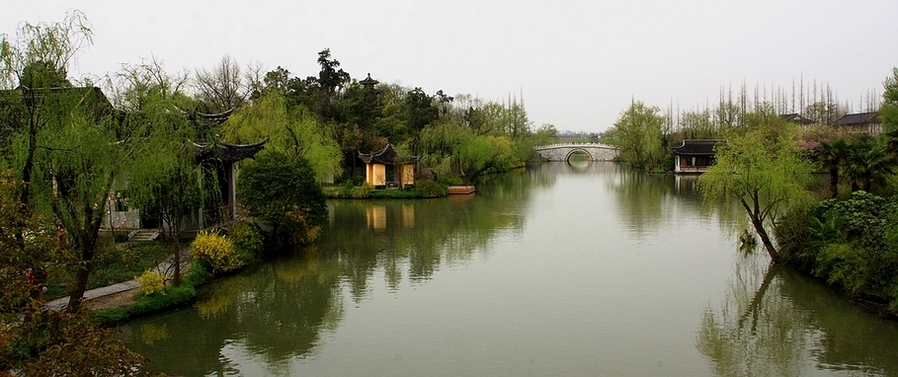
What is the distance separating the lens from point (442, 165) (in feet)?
116

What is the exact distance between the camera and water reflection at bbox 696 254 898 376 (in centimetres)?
883

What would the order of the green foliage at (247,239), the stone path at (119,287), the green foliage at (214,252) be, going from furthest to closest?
the green foliage at (247,239) < the green foliage at (214,252) < the stone path at (119,287)

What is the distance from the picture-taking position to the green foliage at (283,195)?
15.9 metres

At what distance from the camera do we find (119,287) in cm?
1138

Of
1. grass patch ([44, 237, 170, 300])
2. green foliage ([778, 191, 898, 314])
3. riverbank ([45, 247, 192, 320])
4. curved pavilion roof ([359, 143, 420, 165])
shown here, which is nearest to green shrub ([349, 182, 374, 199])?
curved pavilion roof ([359, 143, 420, 165])

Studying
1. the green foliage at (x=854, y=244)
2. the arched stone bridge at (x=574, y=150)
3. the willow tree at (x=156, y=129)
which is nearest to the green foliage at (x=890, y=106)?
the green foliage at (x=854, y=244)

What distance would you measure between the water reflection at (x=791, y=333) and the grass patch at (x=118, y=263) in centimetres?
851

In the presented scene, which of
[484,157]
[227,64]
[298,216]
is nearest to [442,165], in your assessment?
[484,157]

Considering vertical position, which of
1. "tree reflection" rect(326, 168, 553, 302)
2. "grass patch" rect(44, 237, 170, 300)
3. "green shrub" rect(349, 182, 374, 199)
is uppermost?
"green shrub" rect(349, 182, 374, 199)

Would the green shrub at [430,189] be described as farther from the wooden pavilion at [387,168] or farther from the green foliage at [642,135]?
the green foliage at [642,135]

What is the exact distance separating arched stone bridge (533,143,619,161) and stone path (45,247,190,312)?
58.8m

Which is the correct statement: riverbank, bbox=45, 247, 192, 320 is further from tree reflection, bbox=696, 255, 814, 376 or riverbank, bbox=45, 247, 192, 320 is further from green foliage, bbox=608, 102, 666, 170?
green foliage, bbox=608, 102, 666, 170

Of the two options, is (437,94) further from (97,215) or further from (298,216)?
(97,215)

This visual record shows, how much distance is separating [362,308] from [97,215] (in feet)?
Result: 14.2
